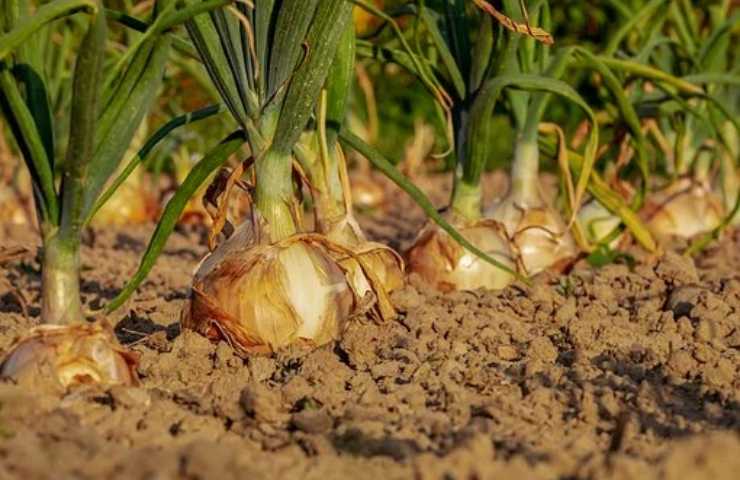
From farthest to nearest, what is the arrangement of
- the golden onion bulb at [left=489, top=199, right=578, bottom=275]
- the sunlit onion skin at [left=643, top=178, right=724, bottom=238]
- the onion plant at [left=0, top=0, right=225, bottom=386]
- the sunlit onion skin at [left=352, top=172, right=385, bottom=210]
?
the sunlit onion skin at [left=352, top=172, right=385, bottom=210] < the sunlit onion skin at [left=643, top=178, right=724, bottom=238] < the golden onion bulb at [left=489, top=199, right=578, bottom=275] < the onion plant at [left=0, top=0, right=225, bottom=386]

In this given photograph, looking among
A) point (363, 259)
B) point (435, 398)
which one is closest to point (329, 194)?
point (363, 259)

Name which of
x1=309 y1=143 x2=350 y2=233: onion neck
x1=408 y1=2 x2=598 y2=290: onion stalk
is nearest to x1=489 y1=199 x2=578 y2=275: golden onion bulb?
x1=408 y1=2 x2=598 y2=290: onion stalk

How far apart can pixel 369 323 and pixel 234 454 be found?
102 cm

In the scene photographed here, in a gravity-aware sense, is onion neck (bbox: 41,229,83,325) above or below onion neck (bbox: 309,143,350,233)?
below

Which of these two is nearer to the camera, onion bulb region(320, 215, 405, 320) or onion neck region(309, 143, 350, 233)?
onion bulb region(320, 215, 405, 320)

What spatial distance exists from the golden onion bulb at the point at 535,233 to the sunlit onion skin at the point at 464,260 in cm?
14

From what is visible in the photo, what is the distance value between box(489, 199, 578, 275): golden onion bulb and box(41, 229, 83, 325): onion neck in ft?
4.76

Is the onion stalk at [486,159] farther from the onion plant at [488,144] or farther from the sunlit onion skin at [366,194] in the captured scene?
the sunlit onion skin at [366,194]

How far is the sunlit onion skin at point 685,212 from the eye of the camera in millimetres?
4555

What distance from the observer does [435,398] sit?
230cm

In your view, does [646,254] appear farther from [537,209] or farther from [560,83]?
[560,83]

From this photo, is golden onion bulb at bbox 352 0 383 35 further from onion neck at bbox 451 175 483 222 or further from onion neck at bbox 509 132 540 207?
onion neck at bbox 451 175 483 222

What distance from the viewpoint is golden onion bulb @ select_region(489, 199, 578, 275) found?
3.52m

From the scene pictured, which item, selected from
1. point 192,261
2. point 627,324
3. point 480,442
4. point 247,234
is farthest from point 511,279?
point 480,442
